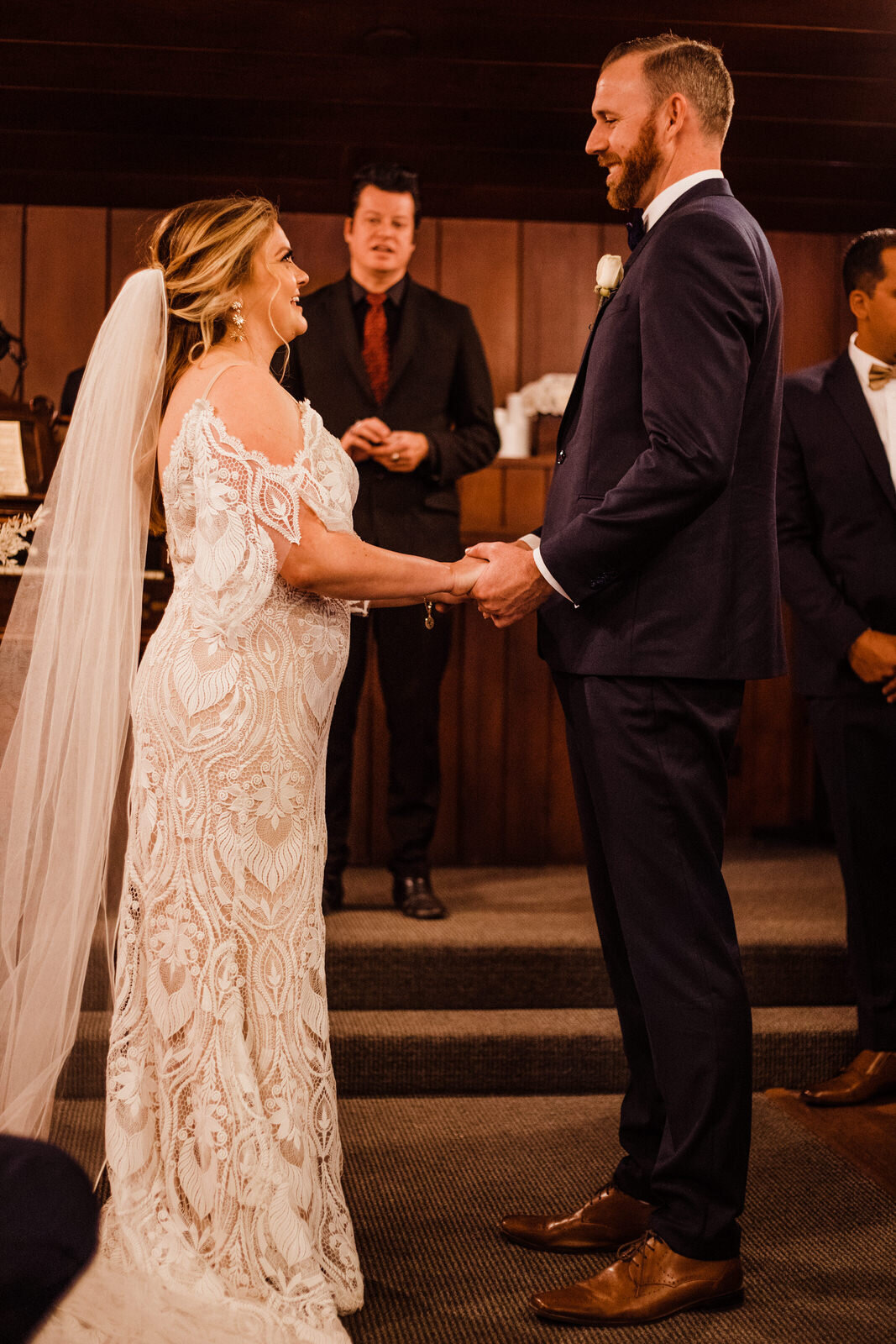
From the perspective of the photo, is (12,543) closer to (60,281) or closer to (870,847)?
(60,281)

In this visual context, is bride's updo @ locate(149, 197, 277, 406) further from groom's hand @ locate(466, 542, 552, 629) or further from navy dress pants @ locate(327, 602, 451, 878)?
navy dress pants @ locate(327, 602, 451, 878)

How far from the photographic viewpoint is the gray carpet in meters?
1.98

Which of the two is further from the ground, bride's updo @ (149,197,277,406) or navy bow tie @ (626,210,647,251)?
navy bow tie @ (626,210,647,251)

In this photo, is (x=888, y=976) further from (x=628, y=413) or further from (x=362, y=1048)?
(x=628, y=413)

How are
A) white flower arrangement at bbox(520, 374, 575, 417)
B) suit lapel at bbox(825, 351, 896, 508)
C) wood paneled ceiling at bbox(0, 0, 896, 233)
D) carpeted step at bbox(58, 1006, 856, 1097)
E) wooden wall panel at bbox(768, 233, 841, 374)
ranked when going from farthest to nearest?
wooden wall panel at bbox(768, 233, 841, 374) → white flower arrangement at bbox(520, 374, 575, 417) → wood paneled ceiling at bbox(0, 0, 896, 233) → carpeted step at bbox(58, 1006, 856, 1097) → suit lapel at bbox(825, 351, 896, 508)

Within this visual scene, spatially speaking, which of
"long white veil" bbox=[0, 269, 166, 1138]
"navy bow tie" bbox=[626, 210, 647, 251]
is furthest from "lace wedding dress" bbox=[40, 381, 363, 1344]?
"navy bow tie" bbox=[626, 210, 647, 251]

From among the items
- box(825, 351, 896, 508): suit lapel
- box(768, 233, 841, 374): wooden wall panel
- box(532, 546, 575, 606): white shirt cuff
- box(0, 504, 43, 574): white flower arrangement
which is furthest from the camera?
box(768, 233, 841, 374): wooden wall panel

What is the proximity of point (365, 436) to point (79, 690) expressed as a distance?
5.01 ft

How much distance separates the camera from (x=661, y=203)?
2.09m

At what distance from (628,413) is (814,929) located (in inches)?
82.6

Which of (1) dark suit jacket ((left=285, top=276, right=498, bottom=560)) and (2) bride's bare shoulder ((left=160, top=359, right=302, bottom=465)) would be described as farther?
(1) dark suit jacket ((left=285, top=276, right=498, bottom=560))

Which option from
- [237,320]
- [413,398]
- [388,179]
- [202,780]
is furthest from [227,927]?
Answer: [388,179]

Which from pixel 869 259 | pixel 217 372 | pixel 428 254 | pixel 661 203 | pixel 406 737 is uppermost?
pixel 428 254

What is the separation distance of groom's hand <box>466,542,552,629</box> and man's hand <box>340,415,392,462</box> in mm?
1330
